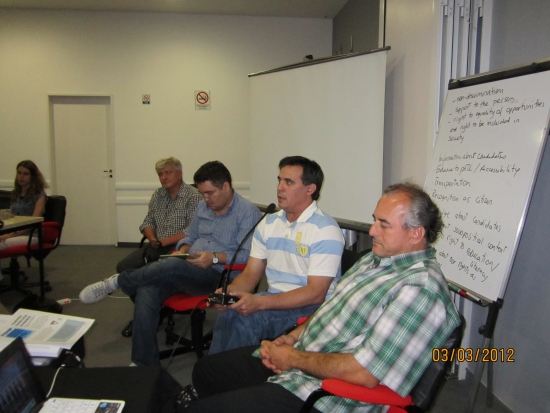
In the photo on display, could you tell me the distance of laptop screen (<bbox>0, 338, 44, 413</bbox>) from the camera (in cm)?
88

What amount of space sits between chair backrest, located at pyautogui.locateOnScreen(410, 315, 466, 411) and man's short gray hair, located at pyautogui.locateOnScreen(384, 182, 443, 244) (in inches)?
12.5

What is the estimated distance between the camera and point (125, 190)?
5.48 meters

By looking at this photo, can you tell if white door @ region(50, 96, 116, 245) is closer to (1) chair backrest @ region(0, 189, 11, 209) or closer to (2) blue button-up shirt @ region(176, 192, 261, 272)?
(1) chair backrest @ region(0, 189, 11, 209)

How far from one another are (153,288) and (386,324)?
147cm

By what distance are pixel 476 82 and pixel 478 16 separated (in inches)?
17.9

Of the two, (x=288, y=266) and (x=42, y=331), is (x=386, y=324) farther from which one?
(x=42, y=331)

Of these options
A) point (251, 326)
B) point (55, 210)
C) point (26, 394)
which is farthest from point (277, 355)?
point (55, 210)

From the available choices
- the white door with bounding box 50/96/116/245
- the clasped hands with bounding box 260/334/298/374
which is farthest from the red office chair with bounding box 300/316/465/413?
the white door with bounding box 50/96/116/245

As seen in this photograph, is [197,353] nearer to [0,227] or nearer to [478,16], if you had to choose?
[0,227]

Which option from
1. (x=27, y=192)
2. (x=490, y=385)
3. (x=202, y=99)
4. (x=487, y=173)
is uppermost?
(x=202, y=99)

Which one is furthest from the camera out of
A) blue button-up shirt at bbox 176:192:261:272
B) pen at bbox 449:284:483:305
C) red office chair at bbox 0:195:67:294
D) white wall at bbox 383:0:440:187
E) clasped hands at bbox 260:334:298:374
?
red office chair at bbox 0:195:67:294

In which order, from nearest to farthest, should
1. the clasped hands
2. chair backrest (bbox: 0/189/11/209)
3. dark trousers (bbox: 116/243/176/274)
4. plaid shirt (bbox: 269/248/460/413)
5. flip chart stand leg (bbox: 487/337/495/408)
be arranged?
1. plaid shirt (bbox: 269/248/460/413)
2. the clasped hands
3. flip chart stand leg (bbox: 487/337/495/408)
4. dark trousers (bbox: 116/243/176/274)
5. chair backrest (bbox: 0/189/11/209)

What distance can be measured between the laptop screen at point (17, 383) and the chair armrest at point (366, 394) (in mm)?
720

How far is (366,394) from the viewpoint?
3.60 ft
